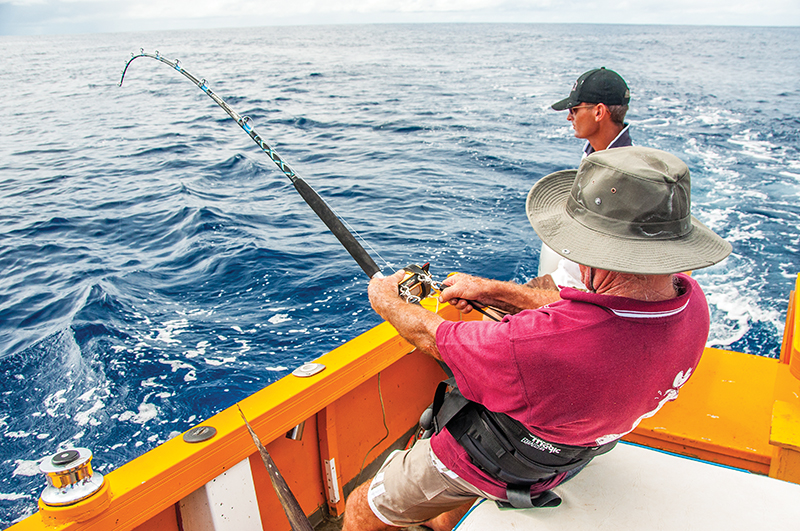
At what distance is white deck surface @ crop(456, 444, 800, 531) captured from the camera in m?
1.45

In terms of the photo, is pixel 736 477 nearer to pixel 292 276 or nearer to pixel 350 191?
pixel 292 276

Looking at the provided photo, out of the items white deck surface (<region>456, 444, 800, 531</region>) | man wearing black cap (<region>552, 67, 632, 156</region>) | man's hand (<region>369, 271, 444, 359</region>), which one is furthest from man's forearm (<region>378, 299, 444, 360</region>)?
man wearing black cap (<region>552, 67, 632, 156</region>)

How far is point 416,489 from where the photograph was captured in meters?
1.60

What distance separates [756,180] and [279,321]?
9210 mm

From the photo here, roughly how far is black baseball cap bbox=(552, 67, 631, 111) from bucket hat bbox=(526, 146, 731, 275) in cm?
147

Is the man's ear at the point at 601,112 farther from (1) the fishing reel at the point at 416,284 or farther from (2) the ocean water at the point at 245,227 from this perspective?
(2) the ocean water at the point at 245,227

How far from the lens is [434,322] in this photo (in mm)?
1336

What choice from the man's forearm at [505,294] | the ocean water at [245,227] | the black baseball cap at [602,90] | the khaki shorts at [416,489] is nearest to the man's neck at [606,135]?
the black baseball cap at [602,90]

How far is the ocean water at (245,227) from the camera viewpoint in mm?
3783

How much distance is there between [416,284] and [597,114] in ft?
4.73

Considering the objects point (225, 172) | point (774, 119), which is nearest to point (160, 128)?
point (225, 172)

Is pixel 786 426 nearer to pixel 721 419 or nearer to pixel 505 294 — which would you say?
pixel 721 419

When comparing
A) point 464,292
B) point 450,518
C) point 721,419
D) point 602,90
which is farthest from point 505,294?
point 602,90

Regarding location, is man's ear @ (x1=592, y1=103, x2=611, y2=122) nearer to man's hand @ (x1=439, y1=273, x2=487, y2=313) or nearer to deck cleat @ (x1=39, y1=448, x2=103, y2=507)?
man's hand @ (x1=439, y1=273, x2=487, y2=313)
